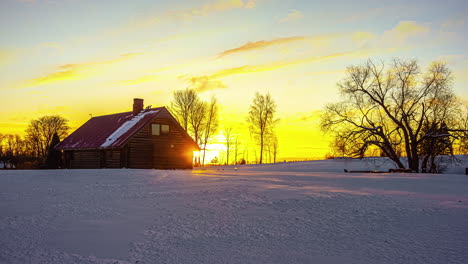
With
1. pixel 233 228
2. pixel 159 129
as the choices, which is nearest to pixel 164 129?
pixel 159 129

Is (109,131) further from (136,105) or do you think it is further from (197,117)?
(197,117)

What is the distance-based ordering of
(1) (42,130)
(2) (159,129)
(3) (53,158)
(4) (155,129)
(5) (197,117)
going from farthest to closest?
(1) (42,130) → (5) (197,117) → (3) (53,158) → (2) (159,129) → (4) (155,129)

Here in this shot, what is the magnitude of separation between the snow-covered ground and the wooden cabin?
21.0 m

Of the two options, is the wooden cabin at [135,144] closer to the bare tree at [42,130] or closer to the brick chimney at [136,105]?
the brick chimney at [136,105]

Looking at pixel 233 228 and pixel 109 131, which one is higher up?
pixel 109 131

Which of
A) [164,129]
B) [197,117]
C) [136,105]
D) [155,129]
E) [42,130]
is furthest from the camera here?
[42,130]

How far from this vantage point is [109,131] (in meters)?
36.6

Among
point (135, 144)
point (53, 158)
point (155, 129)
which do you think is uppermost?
point (155, 129)

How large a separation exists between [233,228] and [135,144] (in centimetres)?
2745

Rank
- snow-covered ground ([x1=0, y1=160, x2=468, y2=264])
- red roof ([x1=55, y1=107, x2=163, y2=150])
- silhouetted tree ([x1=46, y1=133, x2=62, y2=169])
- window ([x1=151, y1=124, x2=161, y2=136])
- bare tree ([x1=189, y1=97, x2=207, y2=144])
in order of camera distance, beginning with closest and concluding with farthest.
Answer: snow-covered ground ([x1=0, y1=160, x2=468, y2=264]) → red roof ([x1=55, y1=107, x2=163, y2=150]) → window ([x1=151, y1=124, x2=161, y2=136]) → silhouetted tree ([x1=46, y1=133, x2=62, y2=169]) → bare tree ([x1=189, y1=97, x2=207, y2=144])

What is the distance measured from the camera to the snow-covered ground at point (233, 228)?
6215mm

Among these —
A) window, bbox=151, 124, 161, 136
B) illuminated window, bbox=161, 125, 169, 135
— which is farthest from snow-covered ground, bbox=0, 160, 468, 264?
illuminated window, bbox=161, 125, 169, 135

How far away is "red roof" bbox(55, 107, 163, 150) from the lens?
3375cm

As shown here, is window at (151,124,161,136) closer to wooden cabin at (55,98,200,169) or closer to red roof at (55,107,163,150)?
wooden cabin at (55,98,200,169)
